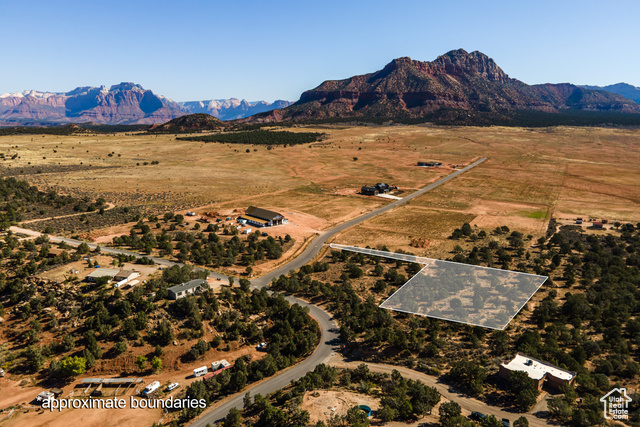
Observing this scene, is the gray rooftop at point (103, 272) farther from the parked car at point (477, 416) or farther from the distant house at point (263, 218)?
the parked car at point (477, 416)

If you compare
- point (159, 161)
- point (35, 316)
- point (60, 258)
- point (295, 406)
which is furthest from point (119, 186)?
point (295, 406)

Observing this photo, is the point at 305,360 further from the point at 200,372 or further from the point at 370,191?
the point at 370,191

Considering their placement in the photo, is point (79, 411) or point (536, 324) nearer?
point (79, 411)

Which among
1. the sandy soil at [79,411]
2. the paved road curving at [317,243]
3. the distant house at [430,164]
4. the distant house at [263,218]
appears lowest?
the sandy soil at [79,411]

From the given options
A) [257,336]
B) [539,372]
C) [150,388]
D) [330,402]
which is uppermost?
[539,372]

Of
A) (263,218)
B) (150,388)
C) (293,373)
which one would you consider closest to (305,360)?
(293,373)

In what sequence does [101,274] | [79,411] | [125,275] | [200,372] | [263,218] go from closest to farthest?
1. [79,411]
2. [200,372]
3. [101,274]
4. [125,275]
5. [263,218]

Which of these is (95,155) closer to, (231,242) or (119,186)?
(119,186)

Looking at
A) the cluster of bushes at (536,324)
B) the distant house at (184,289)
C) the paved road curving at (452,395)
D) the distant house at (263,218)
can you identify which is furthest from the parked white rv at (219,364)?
the distant house at (263,218)
